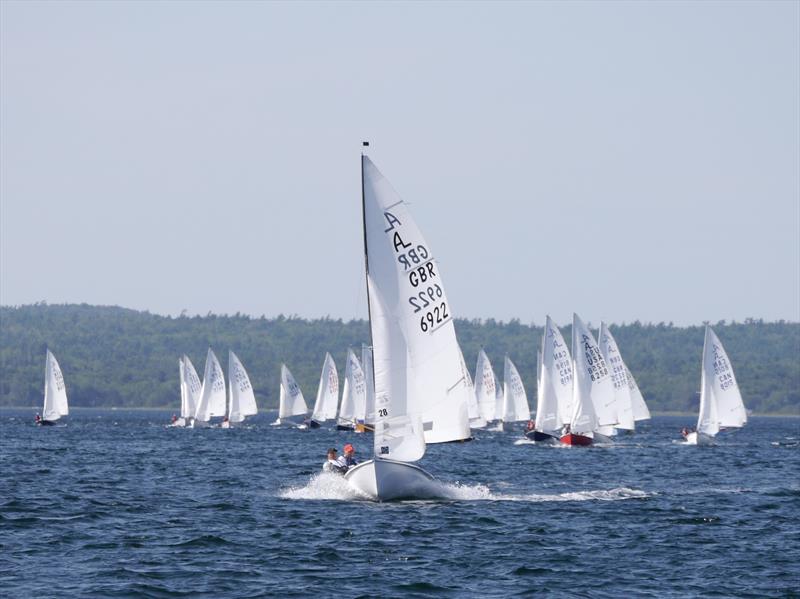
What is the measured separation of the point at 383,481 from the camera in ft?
121

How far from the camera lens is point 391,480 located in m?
36.9

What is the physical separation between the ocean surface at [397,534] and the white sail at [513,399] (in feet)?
189

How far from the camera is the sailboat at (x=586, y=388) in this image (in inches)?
2948

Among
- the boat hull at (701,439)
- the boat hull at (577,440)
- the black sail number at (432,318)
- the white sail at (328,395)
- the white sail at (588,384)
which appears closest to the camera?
the black sail number at (432,318)

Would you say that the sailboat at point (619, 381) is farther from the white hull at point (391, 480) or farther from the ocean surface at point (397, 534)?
the white hull at point (391, 480)

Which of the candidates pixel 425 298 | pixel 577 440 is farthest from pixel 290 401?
pixel 425 298

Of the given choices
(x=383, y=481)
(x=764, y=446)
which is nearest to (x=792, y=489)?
(x=383, y=481)

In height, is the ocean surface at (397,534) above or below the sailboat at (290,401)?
below

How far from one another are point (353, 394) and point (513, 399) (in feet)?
43.1

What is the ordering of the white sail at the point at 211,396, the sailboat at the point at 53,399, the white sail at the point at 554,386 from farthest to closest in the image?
the sailboat at the point at 53,399, the white sail at the point at 211,396, the white sail at the point at 554,386

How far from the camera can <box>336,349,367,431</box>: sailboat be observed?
110 m

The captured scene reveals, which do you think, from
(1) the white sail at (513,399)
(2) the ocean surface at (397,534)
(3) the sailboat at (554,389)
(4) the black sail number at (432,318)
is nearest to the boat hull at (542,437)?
(3) the sailboat at (554,389)

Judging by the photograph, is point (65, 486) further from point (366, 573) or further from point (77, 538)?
point (366, 573)

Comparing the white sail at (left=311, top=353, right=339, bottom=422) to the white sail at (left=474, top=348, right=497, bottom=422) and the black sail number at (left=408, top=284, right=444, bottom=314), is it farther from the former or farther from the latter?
the black sail number at (left=408, top=284, right=444, bottom=314)
